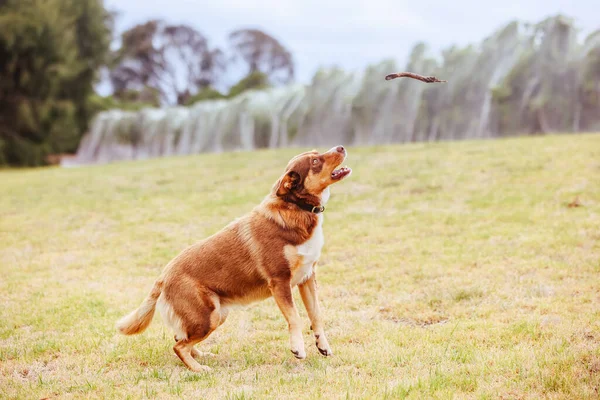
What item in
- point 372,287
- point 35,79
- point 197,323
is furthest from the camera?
point 35,79

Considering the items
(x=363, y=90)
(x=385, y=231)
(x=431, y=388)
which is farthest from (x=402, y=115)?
(x=431, y=388)

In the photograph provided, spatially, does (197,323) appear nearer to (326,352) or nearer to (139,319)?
(139,319)

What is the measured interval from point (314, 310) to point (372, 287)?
1.99 meters

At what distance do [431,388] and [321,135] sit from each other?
18.2m

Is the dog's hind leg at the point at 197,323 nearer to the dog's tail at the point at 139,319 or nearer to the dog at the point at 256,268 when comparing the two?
the dog at the point at 256,268

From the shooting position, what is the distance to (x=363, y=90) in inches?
837

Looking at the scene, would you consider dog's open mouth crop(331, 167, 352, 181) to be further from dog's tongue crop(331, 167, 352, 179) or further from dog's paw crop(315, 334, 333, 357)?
dog's paw crop(315, 334, 333, 357)

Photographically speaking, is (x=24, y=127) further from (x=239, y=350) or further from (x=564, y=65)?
(x=239, y=350)

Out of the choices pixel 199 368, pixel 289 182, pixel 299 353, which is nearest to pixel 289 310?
pixel 299 353

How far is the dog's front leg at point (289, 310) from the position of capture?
4.70m

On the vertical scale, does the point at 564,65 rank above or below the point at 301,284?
above

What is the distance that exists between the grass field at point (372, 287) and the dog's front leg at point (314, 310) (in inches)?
7.3

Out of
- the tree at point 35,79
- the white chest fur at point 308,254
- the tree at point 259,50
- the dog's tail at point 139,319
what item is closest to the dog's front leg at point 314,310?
the white chest fur at point 308,254

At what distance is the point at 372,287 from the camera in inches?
272
